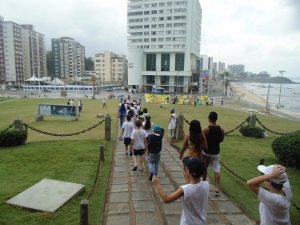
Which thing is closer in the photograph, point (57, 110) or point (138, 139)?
point (138, 139)

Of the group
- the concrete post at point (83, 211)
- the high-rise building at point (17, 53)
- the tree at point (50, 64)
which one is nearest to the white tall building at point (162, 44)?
the high-rise building at point (17, 53)

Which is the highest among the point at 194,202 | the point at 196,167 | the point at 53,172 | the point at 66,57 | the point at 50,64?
the point at 66,57

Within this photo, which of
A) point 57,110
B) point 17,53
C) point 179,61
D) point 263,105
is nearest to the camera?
point 57,110

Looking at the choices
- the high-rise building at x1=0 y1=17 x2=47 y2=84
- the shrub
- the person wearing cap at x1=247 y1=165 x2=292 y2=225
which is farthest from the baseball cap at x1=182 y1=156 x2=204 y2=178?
the high-rise building at x1=0 y1=17 x2=47 y2=84

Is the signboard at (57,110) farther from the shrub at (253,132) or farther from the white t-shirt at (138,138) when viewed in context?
the white t-shirt at (138,138)

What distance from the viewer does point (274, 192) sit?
2.89 m

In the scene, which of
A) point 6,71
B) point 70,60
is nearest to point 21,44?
point 6,71

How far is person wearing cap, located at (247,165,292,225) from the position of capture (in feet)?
9.15

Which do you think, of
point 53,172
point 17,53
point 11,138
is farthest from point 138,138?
point 17,53

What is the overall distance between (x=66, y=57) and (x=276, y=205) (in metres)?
123

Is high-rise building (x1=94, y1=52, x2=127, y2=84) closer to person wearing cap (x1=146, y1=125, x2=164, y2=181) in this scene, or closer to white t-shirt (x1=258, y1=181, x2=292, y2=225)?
person wearing cap (x1=146, y1=125, x2=164, y2=181)

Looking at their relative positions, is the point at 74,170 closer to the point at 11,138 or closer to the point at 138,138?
the point at 138,138

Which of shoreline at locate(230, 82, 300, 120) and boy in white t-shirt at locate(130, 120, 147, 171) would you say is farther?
shoreline at locate(230, 82, 300, 120)

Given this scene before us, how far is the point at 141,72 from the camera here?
2955 inches
